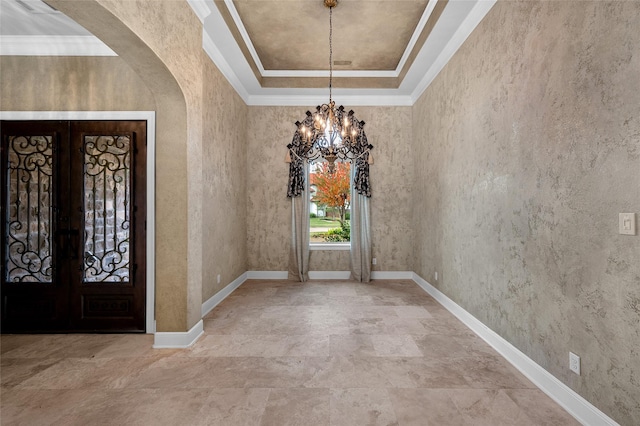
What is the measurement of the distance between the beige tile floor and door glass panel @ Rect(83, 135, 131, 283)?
77cm

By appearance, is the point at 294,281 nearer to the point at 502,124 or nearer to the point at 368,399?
the point at 368,399

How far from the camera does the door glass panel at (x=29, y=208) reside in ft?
10.9

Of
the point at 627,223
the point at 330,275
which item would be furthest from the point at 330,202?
the point at 627,223

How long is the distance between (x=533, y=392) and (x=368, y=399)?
1250 mm

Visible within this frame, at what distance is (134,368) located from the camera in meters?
2.56

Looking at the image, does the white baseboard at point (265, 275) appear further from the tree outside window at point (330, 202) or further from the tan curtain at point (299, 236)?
A: the tree outside window at point (330, 202)

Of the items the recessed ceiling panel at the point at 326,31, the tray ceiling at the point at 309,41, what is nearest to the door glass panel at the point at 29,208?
the tray ceiling at the point at 309,41

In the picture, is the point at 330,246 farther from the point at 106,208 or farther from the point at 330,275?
the point at 106,208

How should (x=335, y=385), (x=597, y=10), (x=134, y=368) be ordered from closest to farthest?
(x=597, y=10) → (x=335, y=385) → (x=134, y=368)

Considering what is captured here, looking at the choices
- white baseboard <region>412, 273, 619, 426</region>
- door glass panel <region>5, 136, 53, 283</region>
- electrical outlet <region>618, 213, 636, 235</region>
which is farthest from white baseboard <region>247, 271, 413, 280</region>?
electrical outlet <region>618, 213, 636, 235</region>

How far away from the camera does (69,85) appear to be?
10.9ft

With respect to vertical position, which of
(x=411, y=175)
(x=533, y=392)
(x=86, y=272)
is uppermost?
(x=411, y=175)

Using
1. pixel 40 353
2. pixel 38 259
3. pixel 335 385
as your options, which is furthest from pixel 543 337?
pixel 38 259

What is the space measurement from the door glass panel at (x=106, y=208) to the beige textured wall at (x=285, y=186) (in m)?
2.66
